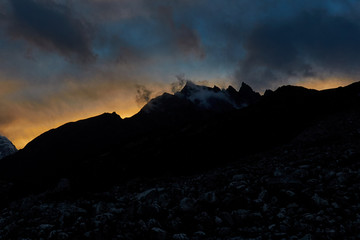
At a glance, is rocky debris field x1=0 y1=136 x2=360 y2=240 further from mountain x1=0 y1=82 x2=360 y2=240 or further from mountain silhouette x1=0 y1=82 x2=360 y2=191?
mountain silhouette x1=0 y1=82 x2=360 y2=191

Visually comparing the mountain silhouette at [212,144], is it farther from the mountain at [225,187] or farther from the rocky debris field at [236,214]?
the rocky debris field at [236,214]

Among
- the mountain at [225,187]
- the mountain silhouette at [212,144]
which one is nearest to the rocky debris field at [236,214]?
the mountain at [225,187]

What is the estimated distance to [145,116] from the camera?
14138 cm

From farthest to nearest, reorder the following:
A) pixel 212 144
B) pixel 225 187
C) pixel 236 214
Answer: pixel 212 144, pixel 225 187, pixel 236 214

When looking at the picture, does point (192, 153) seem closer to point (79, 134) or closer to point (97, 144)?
point (97, 144)

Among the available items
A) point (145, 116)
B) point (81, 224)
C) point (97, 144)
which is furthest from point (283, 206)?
point (145, 116)

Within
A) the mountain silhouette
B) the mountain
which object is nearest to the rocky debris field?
the mountain

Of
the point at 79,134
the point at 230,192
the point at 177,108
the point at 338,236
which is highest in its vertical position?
the point at 177,108

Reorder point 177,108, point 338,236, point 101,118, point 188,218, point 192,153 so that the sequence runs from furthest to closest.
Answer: point 177,108 → point 101,118 → point 192,153 → point 188,218 → point 338,236

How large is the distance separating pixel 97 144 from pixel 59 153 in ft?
55.2

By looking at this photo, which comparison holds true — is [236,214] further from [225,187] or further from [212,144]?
[212,144]

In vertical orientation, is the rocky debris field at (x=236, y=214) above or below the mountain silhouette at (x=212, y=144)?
below

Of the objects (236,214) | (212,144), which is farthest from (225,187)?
(212,144)

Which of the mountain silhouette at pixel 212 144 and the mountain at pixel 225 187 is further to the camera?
the mountain silhouette at pixel 212 144
